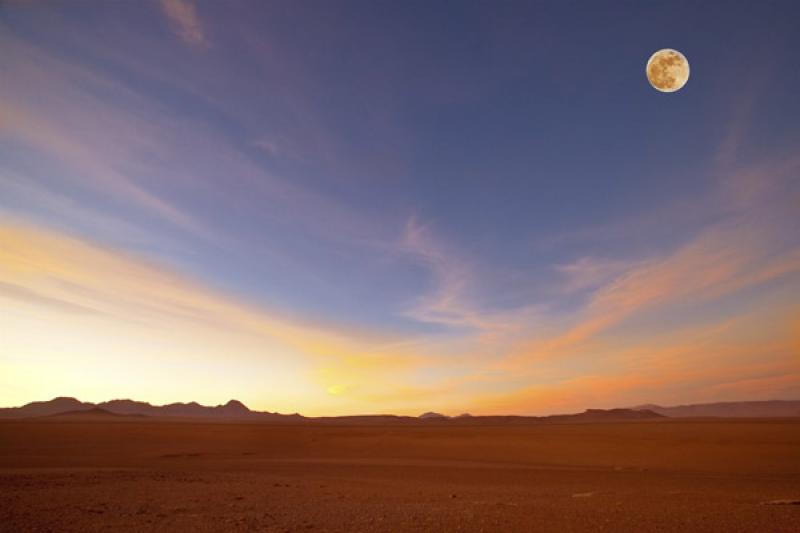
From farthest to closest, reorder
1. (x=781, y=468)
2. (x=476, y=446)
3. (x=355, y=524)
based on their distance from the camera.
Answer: (x=476, y=446) < (x=781, y=468) < (x=355, y=524)

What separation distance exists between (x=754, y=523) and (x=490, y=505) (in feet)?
19.8

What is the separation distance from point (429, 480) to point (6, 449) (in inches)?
1336

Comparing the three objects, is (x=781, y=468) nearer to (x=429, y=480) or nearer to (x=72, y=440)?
(x=429, y=480)

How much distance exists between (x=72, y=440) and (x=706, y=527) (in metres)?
53.5

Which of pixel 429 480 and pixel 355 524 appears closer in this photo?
pixel 355 524

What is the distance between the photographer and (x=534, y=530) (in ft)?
33.2

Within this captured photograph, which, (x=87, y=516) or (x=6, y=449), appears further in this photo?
(x=6, y=449)

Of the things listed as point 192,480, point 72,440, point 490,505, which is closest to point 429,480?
point 490,505

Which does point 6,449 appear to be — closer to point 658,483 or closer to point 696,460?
point 658,483

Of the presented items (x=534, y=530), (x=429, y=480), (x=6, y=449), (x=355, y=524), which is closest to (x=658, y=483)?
(x=429, y=480)

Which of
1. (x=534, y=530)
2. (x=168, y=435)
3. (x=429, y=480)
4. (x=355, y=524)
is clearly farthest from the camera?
(x=168, y=435)

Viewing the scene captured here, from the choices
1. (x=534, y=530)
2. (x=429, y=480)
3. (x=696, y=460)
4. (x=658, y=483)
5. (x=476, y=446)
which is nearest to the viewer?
(x=534, y=530)

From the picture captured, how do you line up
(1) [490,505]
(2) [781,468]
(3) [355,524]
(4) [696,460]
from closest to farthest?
(3) [355,524], (1) [490,505], (2) [781,468], (4) [696,460]

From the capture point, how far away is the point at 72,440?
4619 cm
